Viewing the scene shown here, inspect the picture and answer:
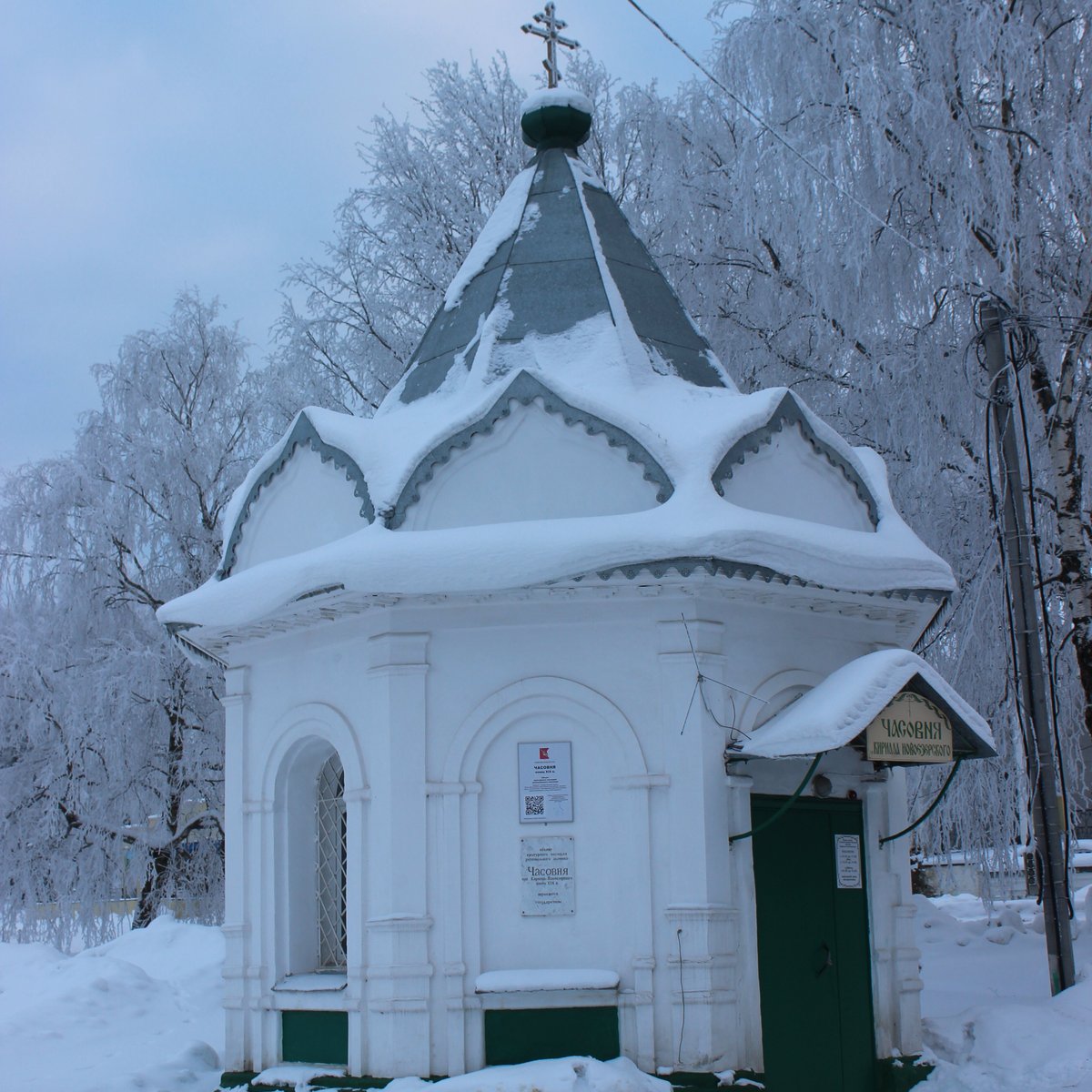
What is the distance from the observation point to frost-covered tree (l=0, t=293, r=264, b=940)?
16891mm

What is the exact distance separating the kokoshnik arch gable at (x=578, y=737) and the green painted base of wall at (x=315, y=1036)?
0.02m

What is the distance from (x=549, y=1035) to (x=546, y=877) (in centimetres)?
87

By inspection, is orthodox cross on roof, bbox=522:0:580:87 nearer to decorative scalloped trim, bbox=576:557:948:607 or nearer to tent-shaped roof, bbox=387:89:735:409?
tent-shaped roof, bbox=387:89:735:409

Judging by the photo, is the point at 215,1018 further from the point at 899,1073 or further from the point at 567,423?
the point at 567,423

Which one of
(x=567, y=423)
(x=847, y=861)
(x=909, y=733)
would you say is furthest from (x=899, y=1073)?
(x=567, y=423)

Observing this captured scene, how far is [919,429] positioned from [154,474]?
34.0 feet

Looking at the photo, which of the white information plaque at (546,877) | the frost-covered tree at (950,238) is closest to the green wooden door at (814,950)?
the white information plaque at (546,877)

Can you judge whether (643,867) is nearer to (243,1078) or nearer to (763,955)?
(763,955)

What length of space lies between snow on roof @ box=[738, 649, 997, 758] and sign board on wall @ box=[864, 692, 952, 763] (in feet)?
A: 0.27

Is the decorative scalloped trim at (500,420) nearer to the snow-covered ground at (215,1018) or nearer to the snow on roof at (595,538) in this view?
the snow on roof at (595,538)

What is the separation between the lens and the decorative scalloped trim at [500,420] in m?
8.33

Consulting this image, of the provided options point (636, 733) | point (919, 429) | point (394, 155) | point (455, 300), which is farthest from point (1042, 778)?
point (394, 155)

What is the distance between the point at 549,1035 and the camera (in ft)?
25.7

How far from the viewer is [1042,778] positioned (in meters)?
9.09
